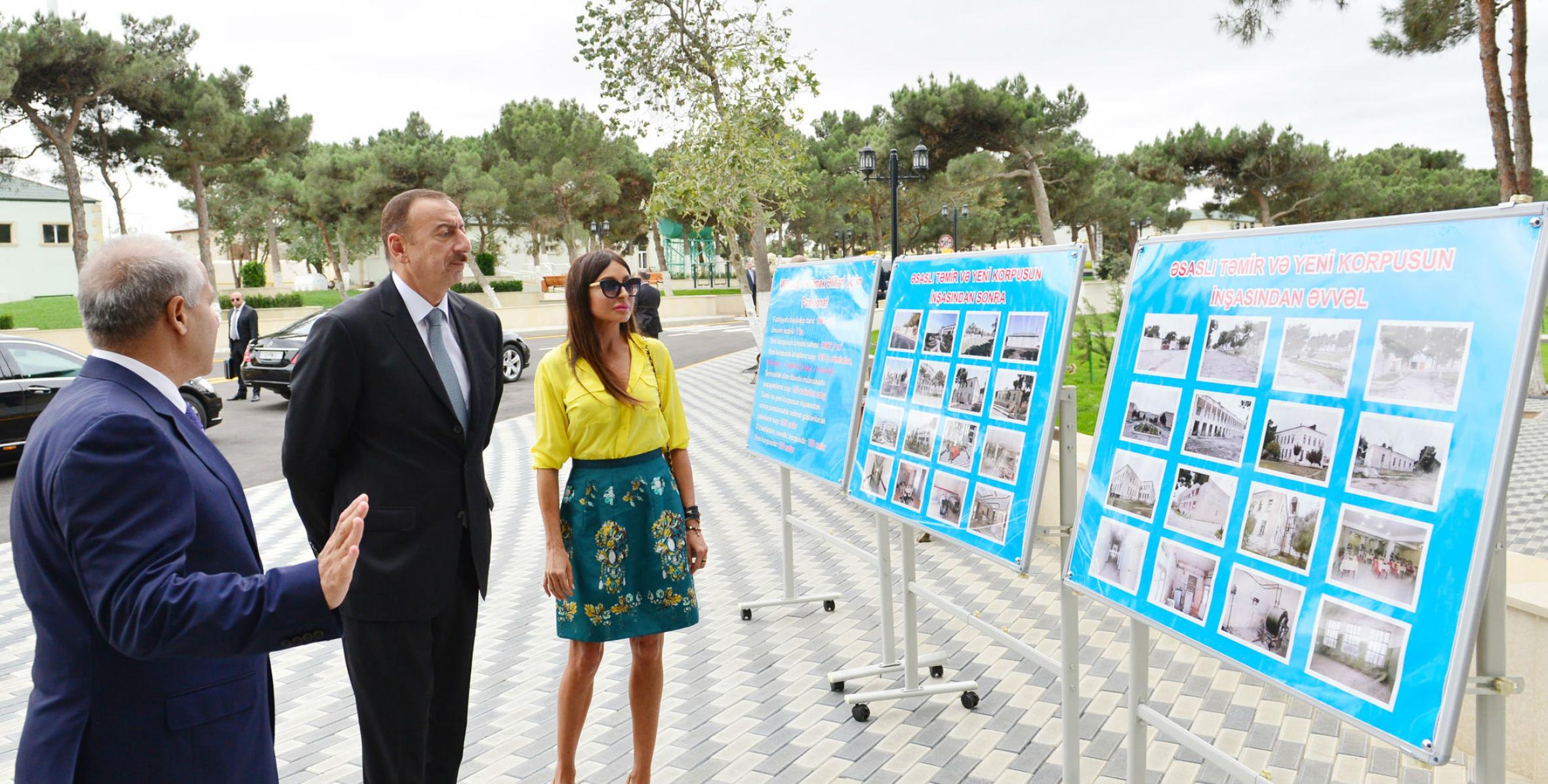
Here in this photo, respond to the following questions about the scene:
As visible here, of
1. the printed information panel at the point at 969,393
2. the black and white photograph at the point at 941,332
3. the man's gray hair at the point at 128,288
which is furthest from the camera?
the black and white photograph at the point at 941,332

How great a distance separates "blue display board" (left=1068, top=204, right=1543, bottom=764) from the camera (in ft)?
6.08

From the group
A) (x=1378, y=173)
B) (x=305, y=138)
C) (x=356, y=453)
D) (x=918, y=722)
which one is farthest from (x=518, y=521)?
(x=1378, y=173)

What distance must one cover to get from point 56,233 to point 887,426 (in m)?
60.8

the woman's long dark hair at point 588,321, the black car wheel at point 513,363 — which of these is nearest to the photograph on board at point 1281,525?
the woman's long dark hair at point 588,321

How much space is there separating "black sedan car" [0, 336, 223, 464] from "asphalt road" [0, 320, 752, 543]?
465 millimetres

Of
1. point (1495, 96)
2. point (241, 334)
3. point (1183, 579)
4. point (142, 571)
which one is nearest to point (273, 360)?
point (241, 334)

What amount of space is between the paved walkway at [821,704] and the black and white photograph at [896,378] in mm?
1312

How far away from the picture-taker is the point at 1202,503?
2412 mm

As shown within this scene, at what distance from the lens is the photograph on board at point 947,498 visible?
3568mm

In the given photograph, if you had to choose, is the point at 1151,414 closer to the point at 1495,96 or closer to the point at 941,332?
the point at 941,332

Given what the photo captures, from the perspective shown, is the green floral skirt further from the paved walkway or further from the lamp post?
the lamp post

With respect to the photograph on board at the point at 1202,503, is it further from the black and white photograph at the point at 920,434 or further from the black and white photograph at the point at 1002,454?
the black and white photograph at the point at 920,434

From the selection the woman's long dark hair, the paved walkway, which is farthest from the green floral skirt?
the paved walkway

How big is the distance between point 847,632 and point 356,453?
3027mm
